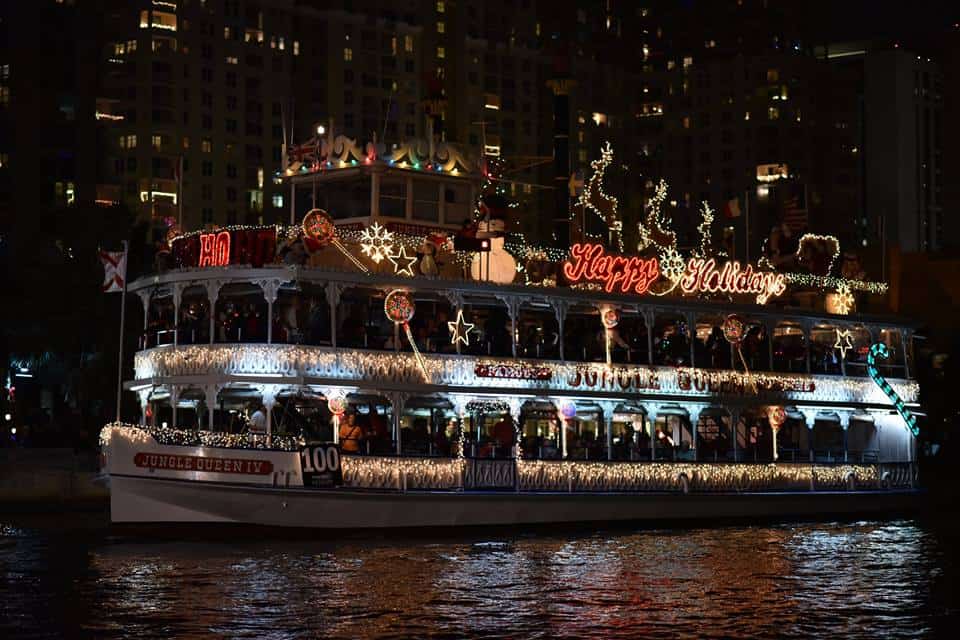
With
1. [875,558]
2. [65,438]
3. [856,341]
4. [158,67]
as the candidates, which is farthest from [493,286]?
[158,67]

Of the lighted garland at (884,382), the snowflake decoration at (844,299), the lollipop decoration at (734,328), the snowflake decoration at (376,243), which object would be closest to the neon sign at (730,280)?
the lollipop decoration at (734,328)

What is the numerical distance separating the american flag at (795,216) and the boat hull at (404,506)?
29.9ft

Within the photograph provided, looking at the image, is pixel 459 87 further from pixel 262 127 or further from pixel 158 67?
pixel 158 67

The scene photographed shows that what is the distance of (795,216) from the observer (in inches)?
1725

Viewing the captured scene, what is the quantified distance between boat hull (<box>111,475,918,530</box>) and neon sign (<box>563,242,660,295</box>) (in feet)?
15.4

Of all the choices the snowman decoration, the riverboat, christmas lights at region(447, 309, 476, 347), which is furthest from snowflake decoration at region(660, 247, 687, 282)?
christmas lights at region(447, 309, 476, 347)

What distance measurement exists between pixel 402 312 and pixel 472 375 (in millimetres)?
2429

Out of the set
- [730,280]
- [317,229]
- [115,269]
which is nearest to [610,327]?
[730,280]

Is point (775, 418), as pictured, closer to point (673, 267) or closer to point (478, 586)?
point (673, 267)

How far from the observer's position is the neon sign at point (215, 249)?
30.4m

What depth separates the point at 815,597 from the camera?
25.1m

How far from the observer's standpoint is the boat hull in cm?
2878

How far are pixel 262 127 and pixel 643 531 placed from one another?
87808 millimetres

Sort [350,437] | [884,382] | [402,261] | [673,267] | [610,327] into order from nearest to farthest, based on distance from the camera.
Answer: [350,437]
[402,261]
[610,327]
[673,267]
[884,382]
